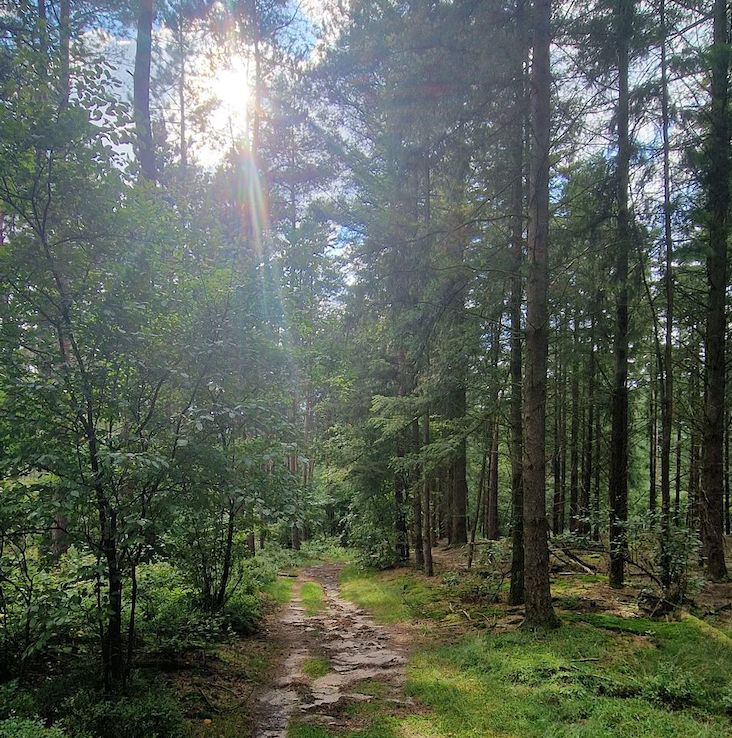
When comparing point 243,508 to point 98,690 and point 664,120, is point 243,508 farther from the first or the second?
point 664,120

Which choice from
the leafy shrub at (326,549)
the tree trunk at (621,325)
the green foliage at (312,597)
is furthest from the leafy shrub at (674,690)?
the leafy shrub at (326,549)

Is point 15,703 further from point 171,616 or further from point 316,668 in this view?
point 316,668

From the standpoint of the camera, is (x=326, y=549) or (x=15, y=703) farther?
(x=326, y=549)

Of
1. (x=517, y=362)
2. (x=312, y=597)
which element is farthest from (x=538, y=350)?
(x=312, y=597)

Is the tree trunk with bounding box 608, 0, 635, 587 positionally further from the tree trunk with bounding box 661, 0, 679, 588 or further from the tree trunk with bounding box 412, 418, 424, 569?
the tree trunk with bounding box 412, 418, 424, 569

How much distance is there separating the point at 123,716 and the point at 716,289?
1211 centimetres

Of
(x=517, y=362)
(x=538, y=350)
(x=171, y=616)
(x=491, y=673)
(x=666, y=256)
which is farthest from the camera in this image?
(x=666, y=256)

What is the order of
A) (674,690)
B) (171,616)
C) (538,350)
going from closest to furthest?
(674,690) → (171,616) → (538,350)

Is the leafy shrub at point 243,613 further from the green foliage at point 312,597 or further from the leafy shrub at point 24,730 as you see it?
the leafy shrub at point 24,730

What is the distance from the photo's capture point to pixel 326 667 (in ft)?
22.2

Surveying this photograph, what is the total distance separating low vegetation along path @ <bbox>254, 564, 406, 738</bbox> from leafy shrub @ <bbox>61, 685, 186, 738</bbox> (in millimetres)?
888

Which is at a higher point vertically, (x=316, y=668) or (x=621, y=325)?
(x=621, y=325)

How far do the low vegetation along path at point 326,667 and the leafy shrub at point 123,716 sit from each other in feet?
2.91

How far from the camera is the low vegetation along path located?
5.15m
